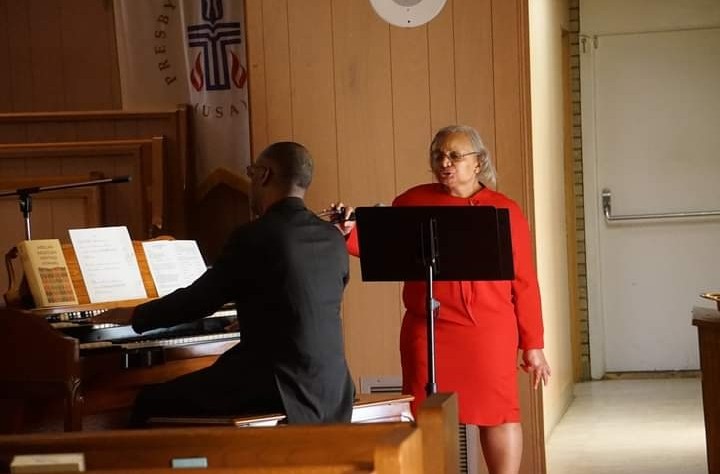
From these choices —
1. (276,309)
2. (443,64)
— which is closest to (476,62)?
(443,64)

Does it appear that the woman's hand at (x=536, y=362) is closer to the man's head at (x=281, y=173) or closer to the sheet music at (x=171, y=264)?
the man's head at (x=281, y=173)

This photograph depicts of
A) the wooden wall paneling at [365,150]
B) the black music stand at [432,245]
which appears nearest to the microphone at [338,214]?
the black music stand at [432,245]

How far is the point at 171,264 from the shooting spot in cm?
492

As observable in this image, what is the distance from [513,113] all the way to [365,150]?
61 cm

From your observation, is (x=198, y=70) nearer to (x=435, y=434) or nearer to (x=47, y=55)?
(x=47, y=55)

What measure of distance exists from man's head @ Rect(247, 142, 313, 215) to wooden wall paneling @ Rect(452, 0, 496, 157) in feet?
5.07

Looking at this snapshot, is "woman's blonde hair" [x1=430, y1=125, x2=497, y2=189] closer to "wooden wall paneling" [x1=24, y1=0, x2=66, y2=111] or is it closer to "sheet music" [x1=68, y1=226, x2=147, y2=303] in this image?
"sheet music" [x1=68, y1=226, x2=147, y2=303]

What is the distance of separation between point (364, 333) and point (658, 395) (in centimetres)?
281

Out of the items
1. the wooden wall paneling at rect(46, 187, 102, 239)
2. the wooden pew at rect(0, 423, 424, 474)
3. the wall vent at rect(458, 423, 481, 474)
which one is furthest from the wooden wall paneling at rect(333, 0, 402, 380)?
the wooden pew at rect(0, 423, 424, 474)

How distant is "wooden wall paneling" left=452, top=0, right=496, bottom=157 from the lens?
5.25m

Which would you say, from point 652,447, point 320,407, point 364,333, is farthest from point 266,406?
point 652,447

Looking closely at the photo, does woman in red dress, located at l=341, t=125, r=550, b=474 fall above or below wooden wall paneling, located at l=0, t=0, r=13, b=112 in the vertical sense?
below

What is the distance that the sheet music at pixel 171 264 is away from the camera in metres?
4.86

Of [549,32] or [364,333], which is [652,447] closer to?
[364,333]
